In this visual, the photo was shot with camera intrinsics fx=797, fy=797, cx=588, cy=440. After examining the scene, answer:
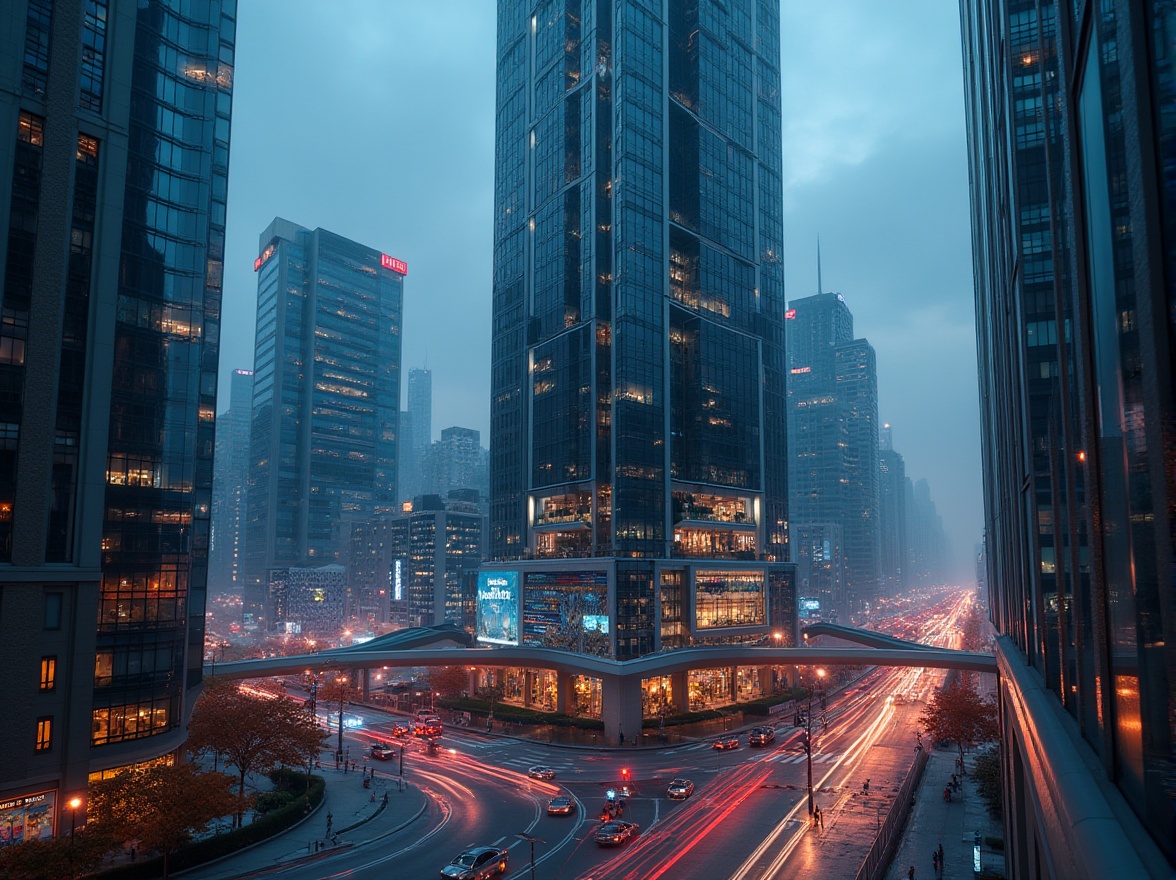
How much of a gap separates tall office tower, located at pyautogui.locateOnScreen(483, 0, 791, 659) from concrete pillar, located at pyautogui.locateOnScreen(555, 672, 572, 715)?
7.73 meters

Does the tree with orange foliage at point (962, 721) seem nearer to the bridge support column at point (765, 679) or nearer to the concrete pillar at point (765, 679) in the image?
the bridge support column at point (765, 679)

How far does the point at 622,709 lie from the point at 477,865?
138 ft

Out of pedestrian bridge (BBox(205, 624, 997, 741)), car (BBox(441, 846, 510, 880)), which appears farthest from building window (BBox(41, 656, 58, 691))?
pedestrian bridge (BBox(205, 624, 997, 741))

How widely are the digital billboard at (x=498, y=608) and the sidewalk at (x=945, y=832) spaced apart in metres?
58.8

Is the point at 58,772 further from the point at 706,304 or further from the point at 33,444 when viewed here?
the point at 706,304

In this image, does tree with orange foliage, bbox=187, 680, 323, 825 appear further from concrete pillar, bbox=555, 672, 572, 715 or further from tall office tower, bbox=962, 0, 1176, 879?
tall office tower, bbox=962, 0, 1176, 879

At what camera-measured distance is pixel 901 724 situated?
92312 millimetres

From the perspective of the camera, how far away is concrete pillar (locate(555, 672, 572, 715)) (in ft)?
318

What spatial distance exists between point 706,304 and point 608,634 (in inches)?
2011

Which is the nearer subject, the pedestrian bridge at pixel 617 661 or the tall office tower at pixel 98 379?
the tall office tower at pixel 98 379

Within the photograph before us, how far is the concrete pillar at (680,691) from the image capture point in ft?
327

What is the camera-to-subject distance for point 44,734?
43.2 meters

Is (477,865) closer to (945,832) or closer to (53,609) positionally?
(53,609)

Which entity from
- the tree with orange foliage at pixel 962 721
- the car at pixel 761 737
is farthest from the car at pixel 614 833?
the tree with orange foliage at pixel 962 721
